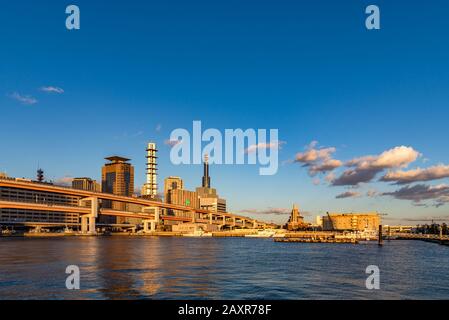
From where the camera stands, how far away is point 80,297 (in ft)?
116

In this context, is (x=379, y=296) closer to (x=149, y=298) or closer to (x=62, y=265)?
(x=149, y=298)

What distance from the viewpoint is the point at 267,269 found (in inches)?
2415

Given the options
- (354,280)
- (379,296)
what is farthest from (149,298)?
(354,280)
